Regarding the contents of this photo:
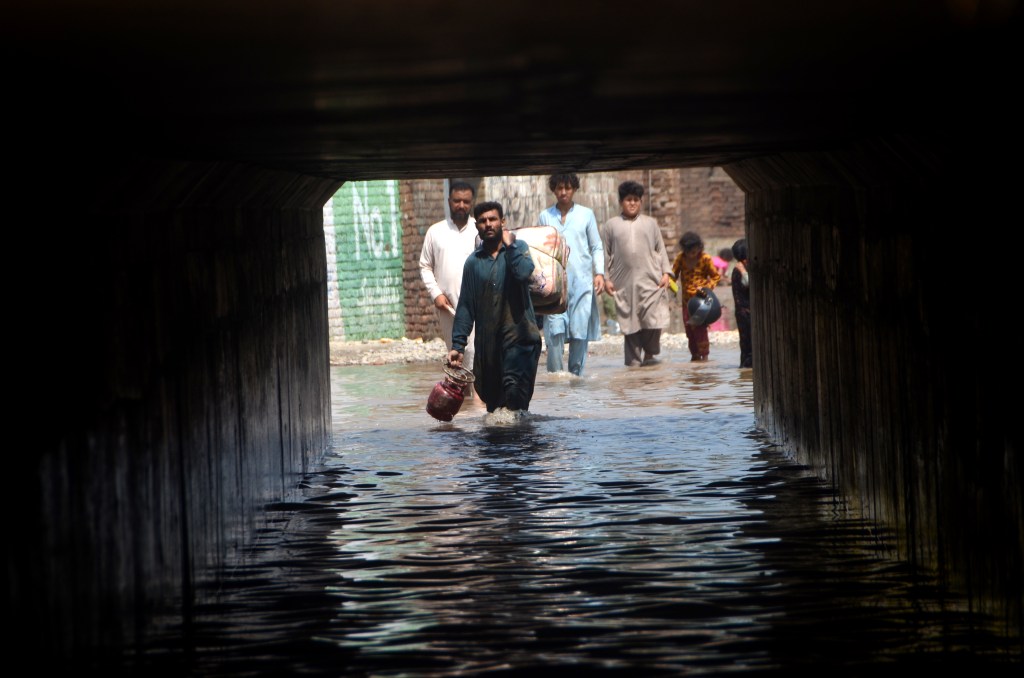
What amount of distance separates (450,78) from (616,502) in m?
4.16

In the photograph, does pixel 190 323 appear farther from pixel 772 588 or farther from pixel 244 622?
pixel 772 588

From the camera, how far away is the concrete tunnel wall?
589cm

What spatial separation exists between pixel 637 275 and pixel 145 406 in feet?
39.1

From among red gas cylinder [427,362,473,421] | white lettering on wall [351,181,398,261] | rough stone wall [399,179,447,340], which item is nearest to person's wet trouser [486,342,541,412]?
red gas cylinder [427,362,473,421]

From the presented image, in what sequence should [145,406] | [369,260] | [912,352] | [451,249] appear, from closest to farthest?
[145,406] < [912,352] < [451,249] < [369,260]

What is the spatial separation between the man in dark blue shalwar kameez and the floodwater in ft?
2.55

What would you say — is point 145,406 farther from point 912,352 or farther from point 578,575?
point 912,352

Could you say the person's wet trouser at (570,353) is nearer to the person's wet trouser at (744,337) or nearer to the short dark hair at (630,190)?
the person's wet trouser at (744,337)

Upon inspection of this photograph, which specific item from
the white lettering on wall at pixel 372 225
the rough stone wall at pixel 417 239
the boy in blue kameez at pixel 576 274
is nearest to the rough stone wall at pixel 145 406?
the boy in blue kameez at pixel 576 274

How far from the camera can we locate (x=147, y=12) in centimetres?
416

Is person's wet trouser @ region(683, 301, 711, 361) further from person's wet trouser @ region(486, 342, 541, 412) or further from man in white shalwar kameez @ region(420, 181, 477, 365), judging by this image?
person's wet trouser @ region(486, 342, 541, 412)

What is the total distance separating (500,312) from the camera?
12.9m

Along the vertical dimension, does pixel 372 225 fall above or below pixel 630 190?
above

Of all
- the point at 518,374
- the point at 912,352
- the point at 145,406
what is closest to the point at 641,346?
the point at 518,374
